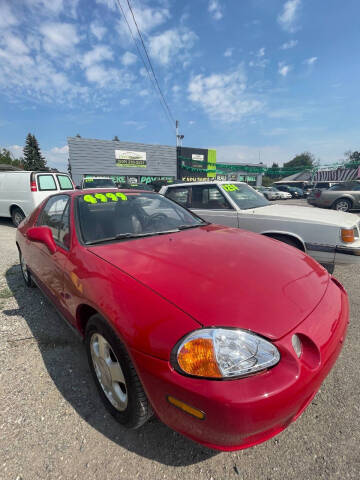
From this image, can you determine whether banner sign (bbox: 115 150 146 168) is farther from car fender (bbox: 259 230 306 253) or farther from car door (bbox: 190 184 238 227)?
car fender (bbox: 259 230 306 253)

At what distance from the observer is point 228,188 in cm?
465

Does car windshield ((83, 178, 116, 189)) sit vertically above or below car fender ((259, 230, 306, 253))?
above

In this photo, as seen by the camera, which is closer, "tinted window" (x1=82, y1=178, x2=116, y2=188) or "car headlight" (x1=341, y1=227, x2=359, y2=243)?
"car headlight" (x1=341, y1=227, x2=359, y2=243)

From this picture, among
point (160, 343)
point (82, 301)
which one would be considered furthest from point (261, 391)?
point (82, 301)

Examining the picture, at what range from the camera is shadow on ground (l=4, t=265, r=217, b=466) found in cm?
144

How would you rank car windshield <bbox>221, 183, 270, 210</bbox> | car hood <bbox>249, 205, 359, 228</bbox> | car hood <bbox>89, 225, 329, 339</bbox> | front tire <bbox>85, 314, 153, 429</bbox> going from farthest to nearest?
car windshield <bbox>221, 183, 270, 210</bbox>
car hood <bbox>249, 205, 359, 228</bbox>
front tire <bbox>85, 314, 153, 429</bbox>
car hood <bbox>89, 225, 329, 339</bbox>

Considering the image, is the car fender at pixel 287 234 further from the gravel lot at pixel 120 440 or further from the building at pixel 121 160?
the building at pixel 121 160

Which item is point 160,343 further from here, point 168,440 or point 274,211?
point 274,211

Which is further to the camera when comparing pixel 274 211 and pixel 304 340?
pixel 274 211

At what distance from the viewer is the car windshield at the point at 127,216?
213 cm

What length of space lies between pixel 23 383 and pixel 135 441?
1.06m

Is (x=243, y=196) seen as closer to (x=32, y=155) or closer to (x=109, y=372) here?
(x=109, y=372)

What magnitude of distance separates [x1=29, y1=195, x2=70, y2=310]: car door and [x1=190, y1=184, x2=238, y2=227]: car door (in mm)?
2621

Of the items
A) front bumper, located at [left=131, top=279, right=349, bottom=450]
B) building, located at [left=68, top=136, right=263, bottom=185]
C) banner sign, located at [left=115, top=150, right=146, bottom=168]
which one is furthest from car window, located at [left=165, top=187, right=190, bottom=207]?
banner sign, located at [left=115, top=150, right=146, bottom=168]
